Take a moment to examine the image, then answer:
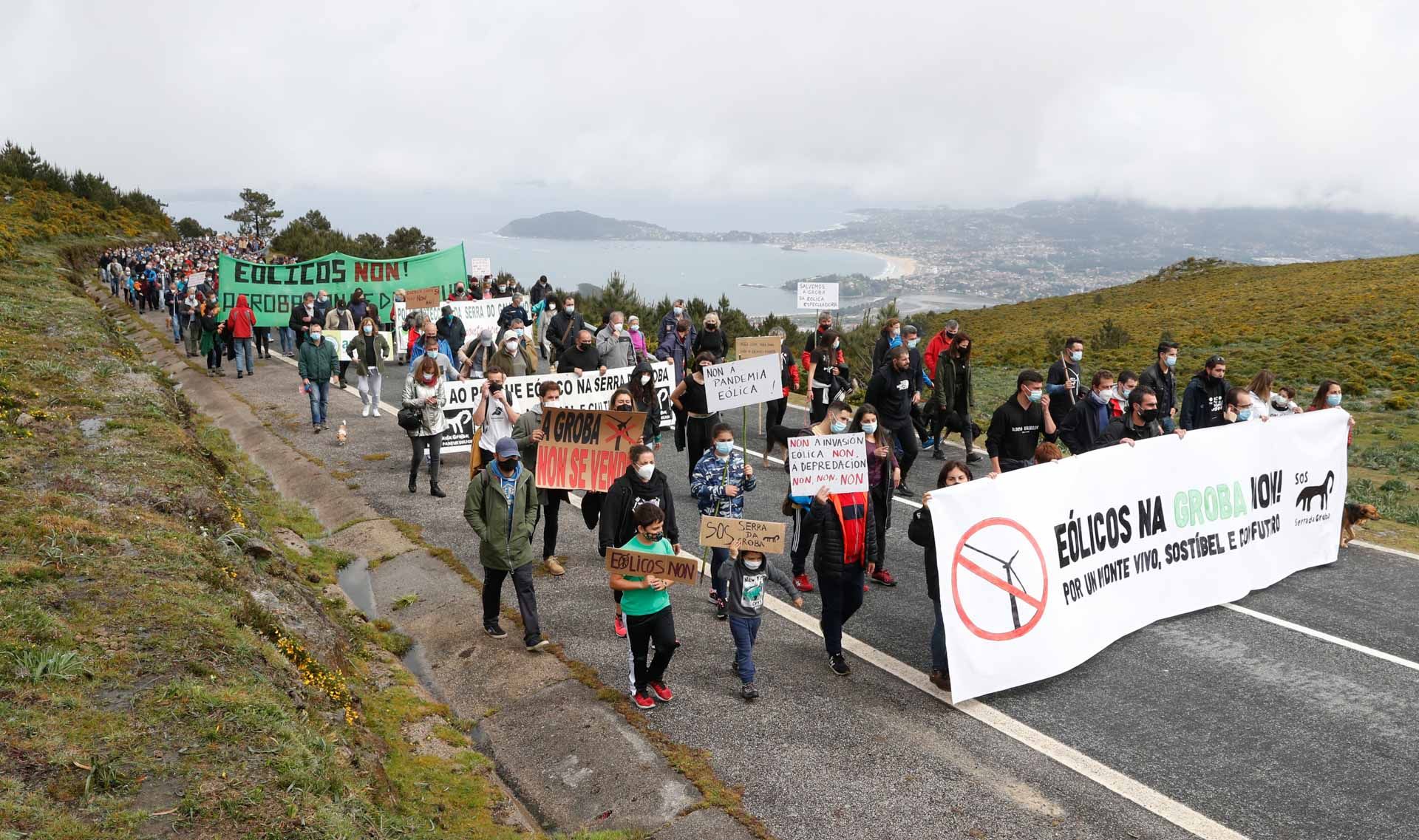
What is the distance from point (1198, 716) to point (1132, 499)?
2.43 metres

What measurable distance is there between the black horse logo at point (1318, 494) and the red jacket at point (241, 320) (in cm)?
2240

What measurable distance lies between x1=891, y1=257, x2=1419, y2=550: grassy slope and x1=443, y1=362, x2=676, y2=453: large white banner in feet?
33.7

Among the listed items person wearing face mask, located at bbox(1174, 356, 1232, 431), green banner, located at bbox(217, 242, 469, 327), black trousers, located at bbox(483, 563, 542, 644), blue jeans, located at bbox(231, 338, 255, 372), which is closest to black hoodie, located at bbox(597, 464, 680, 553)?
black trousers, located at bbox(483, 563, 542, 644)

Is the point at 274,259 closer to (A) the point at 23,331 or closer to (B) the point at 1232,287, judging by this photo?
(A) the point at 23,331

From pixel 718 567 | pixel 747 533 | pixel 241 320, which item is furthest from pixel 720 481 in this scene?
pixel 241 320

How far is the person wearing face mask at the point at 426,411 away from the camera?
1440 centimetres

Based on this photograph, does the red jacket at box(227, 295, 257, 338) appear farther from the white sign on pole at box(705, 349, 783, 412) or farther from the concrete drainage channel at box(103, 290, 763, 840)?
the white sign on pole at box(705, 349, 783, 412)

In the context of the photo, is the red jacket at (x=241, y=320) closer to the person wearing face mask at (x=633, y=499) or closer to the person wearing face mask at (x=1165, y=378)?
the person wearing face mask at (x=633, y=499)

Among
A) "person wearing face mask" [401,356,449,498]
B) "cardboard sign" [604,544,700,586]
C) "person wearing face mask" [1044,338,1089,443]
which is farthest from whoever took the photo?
"person wearing face mask" [401,356,449,498]

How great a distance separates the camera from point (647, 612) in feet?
26.3

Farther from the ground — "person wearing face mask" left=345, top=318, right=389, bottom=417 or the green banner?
the green banner

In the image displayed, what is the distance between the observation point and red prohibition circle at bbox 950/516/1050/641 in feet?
27.0

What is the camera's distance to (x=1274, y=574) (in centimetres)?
1098

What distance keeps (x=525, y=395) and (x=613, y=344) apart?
6.76 ft
